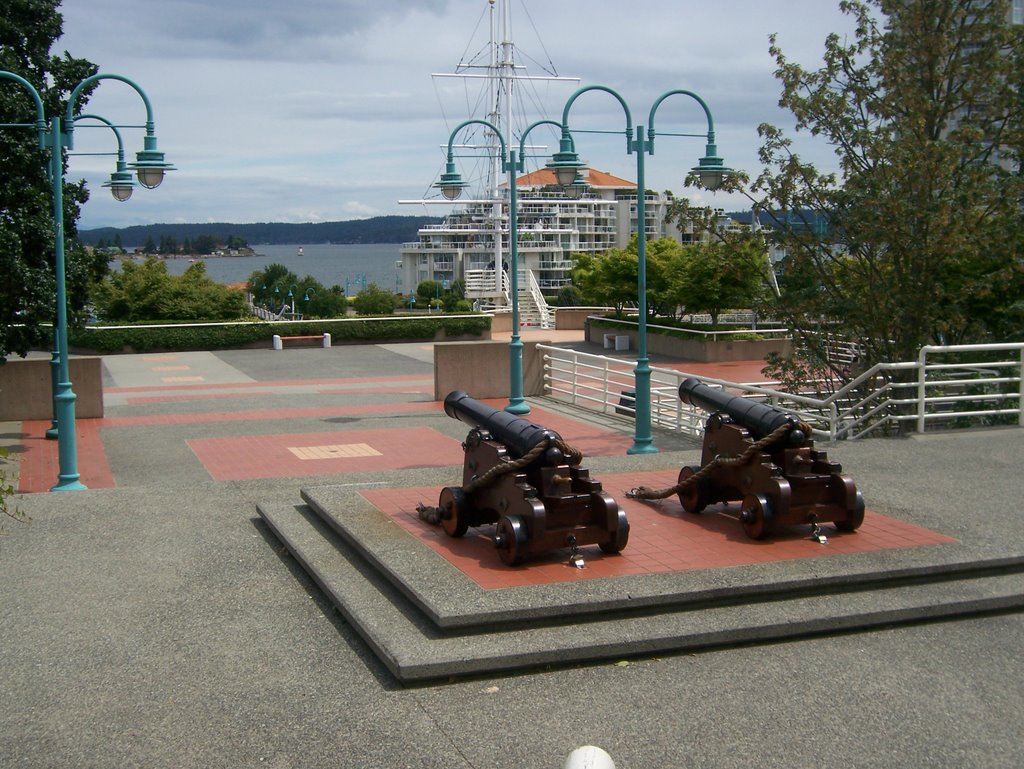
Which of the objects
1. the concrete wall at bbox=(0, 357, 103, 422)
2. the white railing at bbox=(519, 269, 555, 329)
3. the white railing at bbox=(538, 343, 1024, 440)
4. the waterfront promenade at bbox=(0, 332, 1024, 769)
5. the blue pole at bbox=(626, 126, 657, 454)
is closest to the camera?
the waterfront promenade at bbox=(0, 332, 1024, 769)

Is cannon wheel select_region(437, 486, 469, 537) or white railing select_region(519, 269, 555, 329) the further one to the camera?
white railing select_region(519, 269, 555, 329)

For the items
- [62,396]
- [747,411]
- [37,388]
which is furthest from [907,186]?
[37,388]

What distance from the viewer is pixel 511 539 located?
24.2 ft

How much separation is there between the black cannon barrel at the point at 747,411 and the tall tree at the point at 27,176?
1033 cm

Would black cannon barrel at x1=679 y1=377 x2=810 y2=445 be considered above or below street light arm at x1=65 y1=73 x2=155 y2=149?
below

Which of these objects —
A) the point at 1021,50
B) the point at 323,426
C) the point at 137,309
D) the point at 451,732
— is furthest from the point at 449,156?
the point at 137,309

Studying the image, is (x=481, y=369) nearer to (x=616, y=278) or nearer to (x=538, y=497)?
(x=538, y=497)

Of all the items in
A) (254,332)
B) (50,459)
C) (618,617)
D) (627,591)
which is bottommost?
(50,459)

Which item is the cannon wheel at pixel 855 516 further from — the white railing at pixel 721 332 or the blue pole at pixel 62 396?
the white railing at pixel 721 332

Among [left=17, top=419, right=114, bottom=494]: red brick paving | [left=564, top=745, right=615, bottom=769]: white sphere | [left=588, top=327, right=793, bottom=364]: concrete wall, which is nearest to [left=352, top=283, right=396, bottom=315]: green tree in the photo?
[left=588, top=327, right=793, bottom=364]: concrete wall

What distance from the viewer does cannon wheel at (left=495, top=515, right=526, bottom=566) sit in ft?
24.2

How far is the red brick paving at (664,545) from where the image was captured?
24.5ft

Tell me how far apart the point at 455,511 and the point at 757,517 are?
219 cm

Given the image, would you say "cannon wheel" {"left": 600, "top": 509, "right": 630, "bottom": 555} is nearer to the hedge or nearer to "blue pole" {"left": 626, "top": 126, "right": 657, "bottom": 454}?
"blue pole" {"left": 626, "top": 126, "right": 657, "bottom": 454}
